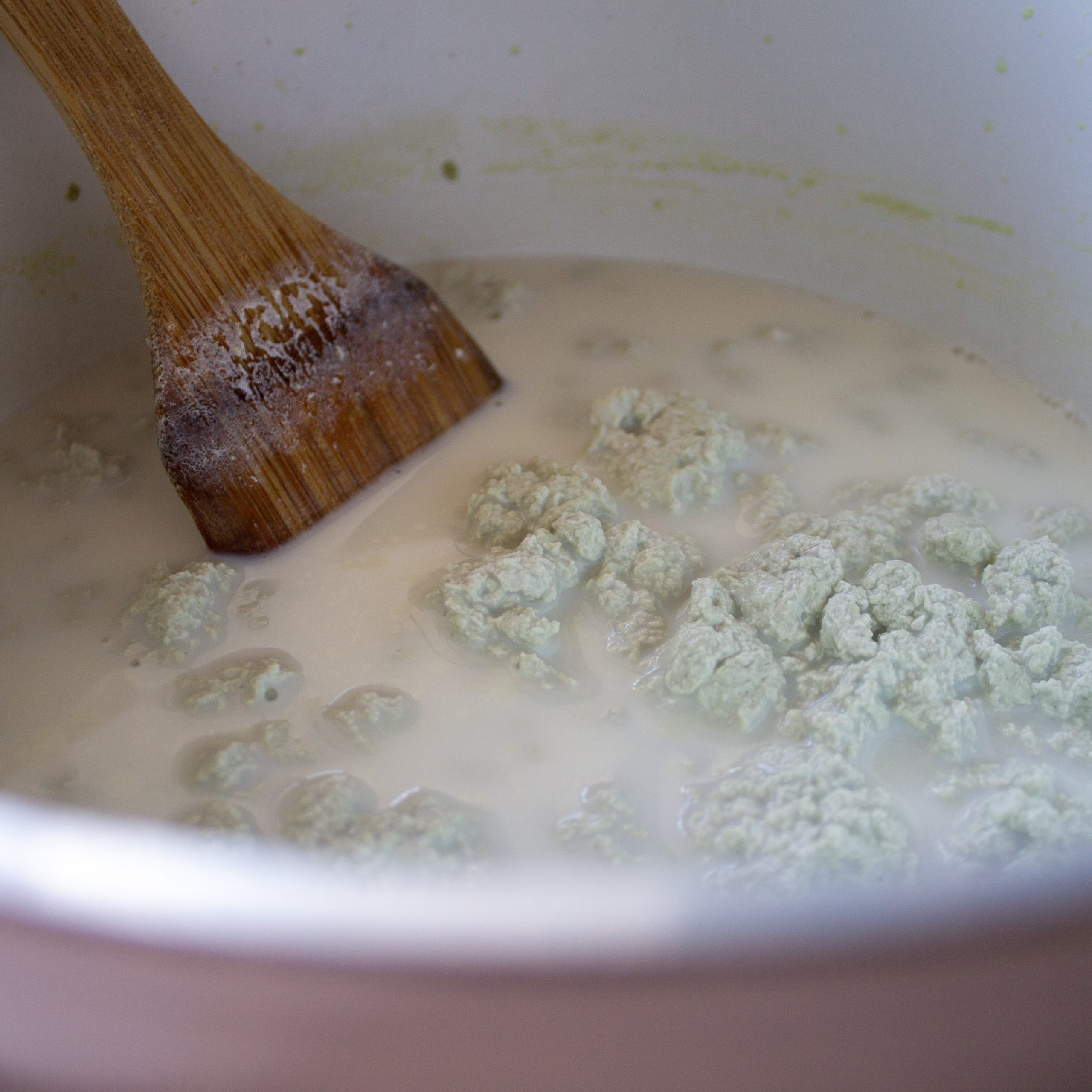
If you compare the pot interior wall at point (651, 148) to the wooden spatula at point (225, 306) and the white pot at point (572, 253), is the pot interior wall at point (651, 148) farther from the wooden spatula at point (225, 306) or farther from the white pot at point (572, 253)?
the wooden spatula at point (225, 306)

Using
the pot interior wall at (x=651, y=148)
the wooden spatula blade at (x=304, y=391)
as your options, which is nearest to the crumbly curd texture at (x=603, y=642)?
the wooden spatula blade at (x=304, y=391)

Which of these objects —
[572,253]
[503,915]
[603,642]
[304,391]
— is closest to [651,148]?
[572,253]

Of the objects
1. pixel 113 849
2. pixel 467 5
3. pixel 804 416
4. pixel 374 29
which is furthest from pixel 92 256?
pixel 113 849

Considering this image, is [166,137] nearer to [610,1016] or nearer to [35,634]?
[35,634]

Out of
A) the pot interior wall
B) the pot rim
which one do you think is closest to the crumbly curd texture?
the pot interior wall

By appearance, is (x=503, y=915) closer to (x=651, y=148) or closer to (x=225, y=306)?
(x=225, y=306)
